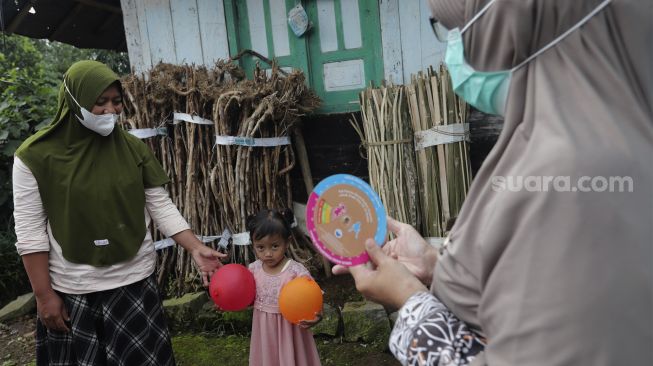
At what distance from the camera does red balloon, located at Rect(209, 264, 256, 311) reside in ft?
8.63

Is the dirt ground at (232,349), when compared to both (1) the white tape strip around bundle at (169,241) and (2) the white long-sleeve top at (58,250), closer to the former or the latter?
(1) the white tape strip around bundle at (169,241)

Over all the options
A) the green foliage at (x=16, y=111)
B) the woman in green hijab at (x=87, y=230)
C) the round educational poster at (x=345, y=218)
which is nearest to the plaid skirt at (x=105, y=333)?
the woman in green hijab at (x=87, y=230)

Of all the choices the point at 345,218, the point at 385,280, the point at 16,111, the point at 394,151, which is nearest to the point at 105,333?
the point at 345,218

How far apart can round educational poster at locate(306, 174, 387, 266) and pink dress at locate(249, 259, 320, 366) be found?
4.29ft

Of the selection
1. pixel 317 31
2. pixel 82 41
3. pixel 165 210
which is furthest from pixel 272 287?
pixel 82 41

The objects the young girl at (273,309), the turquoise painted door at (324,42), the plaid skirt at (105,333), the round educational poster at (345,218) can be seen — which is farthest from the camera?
the turquoise painted door at (324,42)

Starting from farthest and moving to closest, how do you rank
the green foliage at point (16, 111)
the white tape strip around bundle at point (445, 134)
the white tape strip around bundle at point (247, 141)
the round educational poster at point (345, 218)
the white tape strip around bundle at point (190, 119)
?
the green foliage at point (16, 111) → the white tape strip around bundle at point (190, 119) → the white tape strip around bundle at point (247, 141) → the white tape strip around bundle at point (445, 134) → the round educational poster at point (345, 218)

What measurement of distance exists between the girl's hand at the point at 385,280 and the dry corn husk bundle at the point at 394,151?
2350 mm

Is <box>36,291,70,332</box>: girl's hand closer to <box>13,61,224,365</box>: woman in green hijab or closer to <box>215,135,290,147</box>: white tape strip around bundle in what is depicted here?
<box>13,61,224,365</box>: woman in green hijab

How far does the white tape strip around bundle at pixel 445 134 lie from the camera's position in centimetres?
341

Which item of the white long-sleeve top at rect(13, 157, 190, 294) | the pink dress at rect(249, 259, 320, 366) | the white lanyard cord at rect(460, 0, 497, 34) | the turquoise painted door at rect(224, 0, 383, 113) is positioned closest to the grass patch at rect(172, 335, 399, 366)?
the pink dress at rect(249, 259, 320, 366)

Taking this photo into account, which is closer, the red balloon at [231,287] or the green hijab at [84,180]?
the green hijab at [84,180]

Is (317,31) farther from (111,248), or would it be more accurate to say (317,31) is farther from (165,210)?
(111,248)

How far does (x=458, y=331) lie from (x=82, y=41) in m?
6.80
